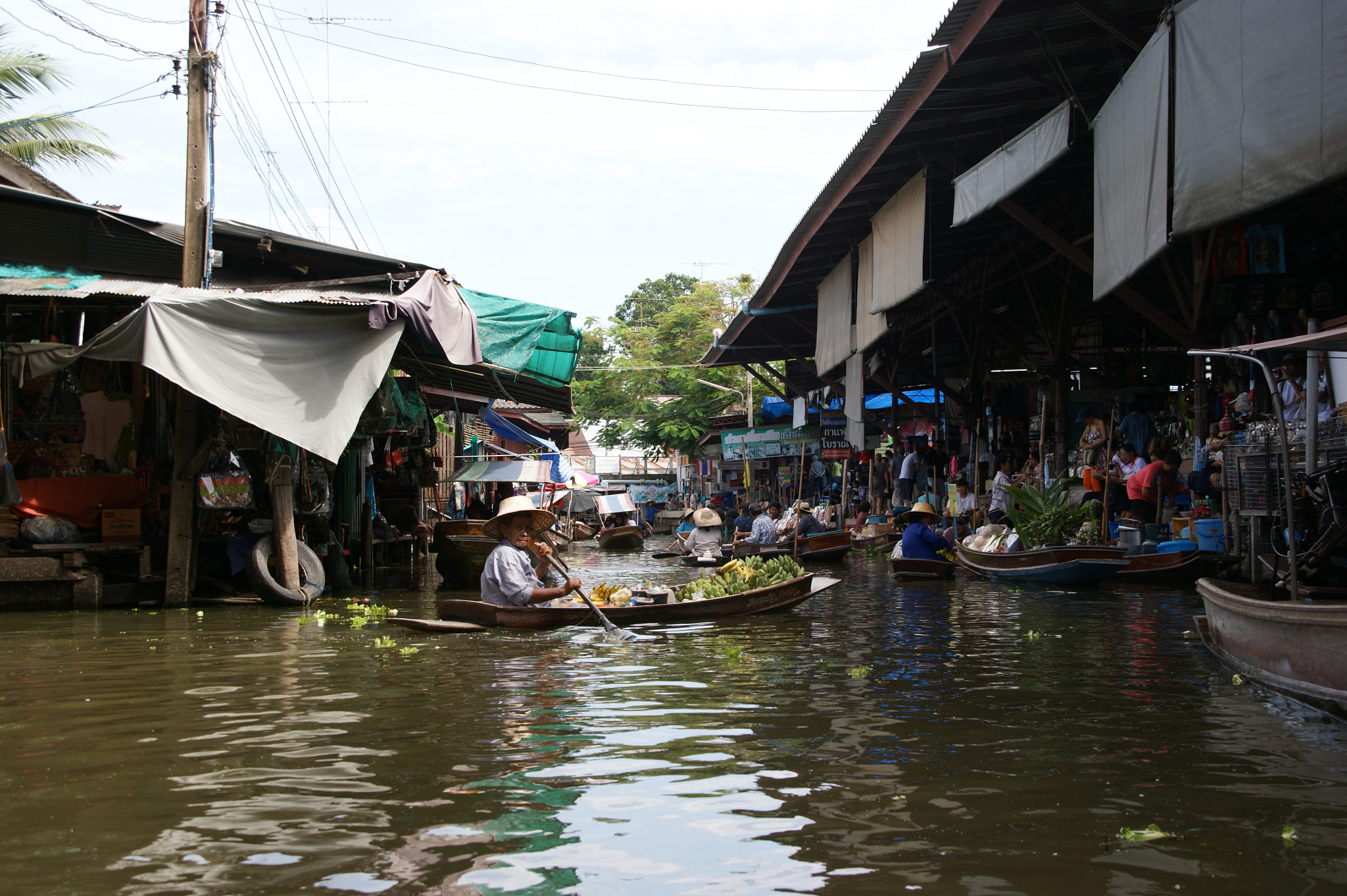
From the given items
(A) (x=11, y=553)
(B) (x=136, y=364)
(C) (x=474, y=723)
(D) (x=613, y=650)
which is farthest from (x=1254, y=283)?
(A) (x=11, y=553)

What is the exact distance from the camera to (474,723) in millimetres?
5660

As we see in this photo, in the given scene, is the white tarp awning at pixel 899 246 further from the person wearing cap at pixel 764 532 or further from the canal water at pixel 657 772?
the canal water at pixel 657 772

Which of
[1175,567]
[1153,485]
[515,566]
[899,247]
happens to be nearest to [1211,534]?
[1175,567]

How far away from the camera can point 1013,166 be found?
36.0 ft

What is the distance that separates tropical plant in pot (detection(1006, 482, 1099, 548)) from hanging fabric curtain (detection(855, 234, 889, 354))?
3.26m

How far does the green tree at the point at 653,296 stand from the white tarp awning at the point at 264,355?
44.7 metres

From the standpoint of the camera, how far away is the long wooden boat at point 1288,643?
205 inches

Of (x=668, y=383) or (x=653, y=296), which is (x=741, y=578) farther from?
(x=653, y=296)

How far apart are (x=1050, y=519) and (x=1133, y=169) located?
5.92 meters

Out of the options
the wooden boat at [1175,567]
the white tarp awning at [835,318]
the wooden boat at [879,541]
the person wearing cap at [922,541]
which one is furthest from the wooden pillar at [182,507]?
the wooden boat at [879,541]

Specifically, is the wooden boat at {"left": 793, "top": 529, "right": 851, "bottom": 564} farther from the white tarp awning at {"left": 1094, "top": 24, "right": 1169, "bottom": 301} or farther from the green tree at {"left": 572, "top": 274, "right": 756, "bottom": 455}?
the green tree at {"left": 572, "top": 274, "right": 756, "bottom": 455}

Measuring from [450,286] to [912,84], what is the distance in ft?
18.6

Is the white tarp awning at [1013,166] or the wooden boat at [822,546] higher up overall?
the white tarp awning at [1013,166]

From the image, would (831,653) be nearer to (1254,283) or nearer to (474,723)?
(474,723)
